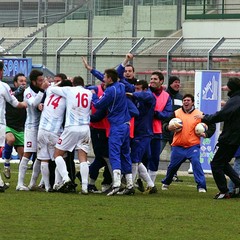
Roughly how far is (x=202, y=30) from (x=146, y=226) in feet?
78.1

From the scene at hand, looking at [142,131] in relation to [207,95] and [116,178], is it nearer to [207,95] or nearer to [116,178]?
[116,178]

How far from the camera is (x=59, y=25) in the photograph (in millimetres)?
40312

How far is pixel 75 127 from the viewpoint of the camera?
1877 centimetres

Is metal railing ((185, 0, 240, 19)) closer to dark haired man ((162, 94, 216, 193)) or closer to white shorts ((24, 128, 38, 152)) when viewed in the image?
dark haired man ((162, 94, 216, 193))

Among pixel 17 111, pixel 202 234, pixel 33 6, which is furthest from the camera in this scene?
pixel 33 6

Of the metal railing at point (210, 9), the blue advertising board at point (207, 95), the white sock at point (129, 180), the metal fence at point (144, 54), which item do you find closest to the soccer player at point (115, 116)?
the white sock at point (129, 180)

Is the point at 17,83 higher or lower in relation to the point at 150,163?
higher

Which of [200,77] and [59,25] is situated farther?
[59,25]

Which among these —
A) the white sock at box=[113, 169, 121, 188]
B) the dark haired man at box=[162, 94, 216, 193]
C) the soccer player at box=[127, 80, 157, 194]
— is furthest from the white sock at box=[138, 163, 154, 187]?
the white sock at box=[113, 169, 121, 188]

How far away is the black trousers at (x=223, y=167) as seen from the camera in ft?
61.5

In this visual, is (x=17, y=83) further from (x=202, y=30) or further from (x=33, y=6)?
(x=33, y=6)

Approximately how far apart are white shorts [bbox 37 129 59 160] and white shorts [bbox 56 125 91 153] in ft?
1.12

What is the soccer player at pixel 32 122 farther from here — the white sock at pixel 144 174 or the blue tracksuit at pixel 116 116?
the white sock at pixel 144 174

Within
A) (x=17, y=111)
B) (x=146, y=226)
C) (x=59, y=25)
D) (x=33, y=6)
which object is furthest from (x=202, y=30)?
(x=146, y=226)
